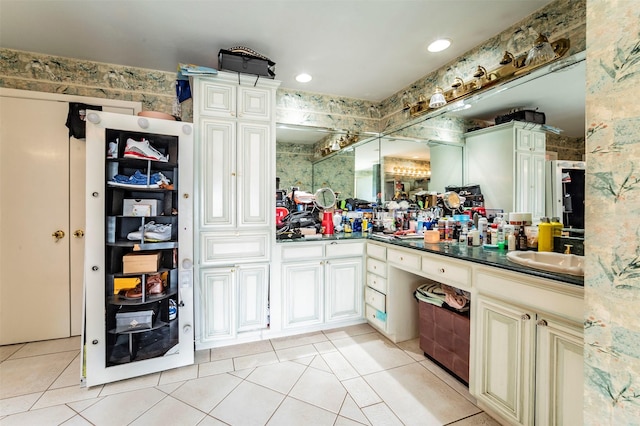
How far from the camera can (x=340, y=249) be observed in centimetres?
265

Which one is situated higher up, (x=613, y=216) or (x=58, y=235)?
(x=613, y=216)

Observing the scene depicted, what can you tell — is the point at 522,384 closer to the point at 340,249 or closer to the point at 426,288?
the point at 426,288

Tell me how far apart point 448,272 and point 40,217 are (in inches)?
137

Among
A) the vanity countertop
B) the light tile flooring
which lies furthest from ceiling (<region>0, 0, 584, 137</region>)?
the light tile flooring

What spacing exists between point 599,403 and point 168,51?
10.8 ft

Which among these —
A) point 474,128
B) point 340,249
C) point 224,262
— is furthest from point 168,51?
point 474,128

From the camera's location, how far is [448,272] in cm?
179

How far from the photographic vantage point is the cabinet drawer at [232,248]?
227 cm

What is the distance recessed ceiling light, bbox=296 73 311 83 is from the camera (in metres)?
2.72

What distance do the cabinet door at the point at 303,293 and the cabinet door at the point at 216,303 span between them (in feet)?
1.57

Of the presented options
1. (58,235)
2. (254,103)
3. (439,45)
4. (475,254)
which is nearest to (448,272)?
(475,254)

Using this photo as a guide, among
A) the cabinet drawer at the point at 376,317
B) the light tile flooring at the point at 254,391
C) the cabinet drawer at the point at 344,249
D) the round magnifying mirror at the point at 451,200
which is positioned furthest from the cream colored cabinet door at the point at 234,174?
the round magnifying mirror at the point at 451,200

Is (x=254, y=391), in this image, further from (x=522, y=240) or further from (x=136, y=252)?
(x=522, y=240)

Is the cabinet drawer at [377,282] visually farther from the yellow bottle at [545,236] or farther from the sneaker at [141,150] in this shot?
the sneaker at [141,150]
